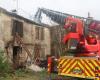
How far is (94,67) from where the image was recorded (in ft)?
44.2

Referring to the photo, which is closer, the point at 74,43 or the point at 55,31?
the point at 74,43

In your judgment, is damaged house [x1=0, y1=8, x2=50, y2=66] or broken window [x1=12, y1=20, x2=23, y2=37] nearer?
damaged house [x1=0, y1=8, x2=50, y2=66]

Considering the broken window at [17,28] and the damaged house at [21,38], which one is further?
the broken window at [17,28]

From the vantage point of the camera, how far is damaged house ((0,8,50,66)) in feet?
78.5

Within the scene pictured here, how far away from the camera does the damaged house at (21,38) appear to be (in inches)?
942

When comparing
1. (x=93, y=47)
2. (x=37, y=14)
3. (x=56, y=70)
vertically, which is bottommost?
(x=56, y=70)

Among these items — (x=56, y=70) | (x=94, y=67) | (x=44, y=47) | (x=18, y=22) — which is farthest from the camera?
(x=44, y=47)

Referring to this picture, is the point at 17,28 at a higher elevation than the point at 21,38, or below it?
higher

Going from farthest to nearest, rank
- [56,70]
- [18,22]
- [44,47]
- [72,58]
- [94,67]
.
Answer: [44,47]
[18,22]
[56,70]
[72,58]
[94,67]

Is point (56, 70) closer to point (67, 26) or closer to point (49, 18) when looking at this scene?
point (67, 26)

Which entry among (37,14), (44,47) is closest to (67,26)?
(37,14)

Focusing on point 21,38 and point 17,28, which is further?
point 21,38

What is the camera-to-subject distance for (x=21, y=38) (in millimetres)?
25844

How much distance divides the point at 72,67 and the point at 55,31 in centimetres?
1697
